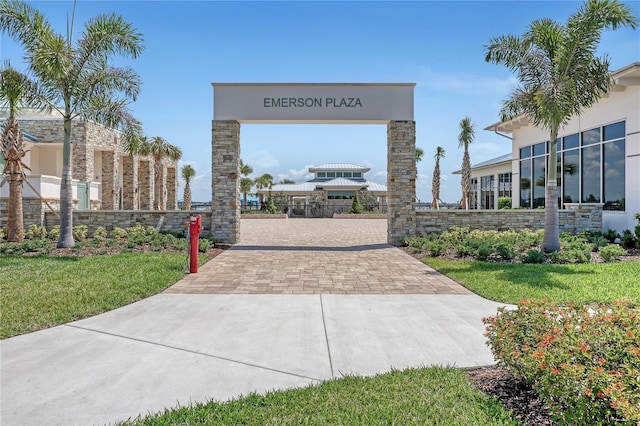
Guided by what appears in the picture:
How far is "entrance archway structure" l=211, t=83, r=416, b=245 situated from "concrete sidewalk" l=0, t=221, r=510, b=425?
8220 mm

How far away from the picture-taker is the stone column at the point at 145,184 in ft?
106

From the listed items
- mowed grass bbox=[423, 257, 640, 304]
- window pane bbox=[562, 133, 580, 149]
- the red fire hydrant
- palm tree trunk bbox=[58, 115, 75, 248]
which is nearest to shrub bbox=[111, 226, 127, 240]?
palm tree trunk bbox=[58, 115, 75, 248]

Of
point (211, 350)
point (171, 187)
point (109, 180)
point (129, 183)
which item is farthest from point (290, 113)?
point (171, 187)

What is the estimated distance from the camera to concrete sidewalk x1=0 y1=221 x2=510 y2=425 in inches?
136

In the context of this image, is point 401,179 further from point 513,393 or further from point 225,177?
point 513,393

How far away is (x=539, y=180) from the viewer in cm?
1953

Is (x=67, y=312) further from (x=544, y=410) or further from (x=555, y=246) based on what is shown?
(x=555, y=246)

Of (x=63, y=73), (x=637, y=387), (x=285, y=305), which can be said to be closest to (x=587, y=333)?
(x=637, y=387)

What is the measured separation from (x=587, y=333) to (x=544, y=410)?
28.4 inches

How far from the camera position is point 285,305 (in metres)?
6.44

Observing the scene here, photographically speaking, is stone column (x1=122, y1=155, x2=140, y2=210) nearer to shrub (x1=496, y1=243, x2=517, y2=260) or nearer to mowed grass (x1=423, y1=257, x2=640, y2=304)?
mowed grass (x1=423, y1=257, x2=640, y2=304)

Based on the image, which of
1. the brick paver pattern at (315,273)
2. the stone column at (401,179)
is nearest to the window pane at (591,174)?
the stone column at (401,179)

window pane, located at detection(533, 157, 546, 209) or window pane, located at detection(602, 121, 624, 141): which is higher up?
window pane, located at detection(602, 121, 624, 141)

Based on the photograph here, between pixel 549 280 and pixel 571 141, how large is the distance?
11386 millimetres
